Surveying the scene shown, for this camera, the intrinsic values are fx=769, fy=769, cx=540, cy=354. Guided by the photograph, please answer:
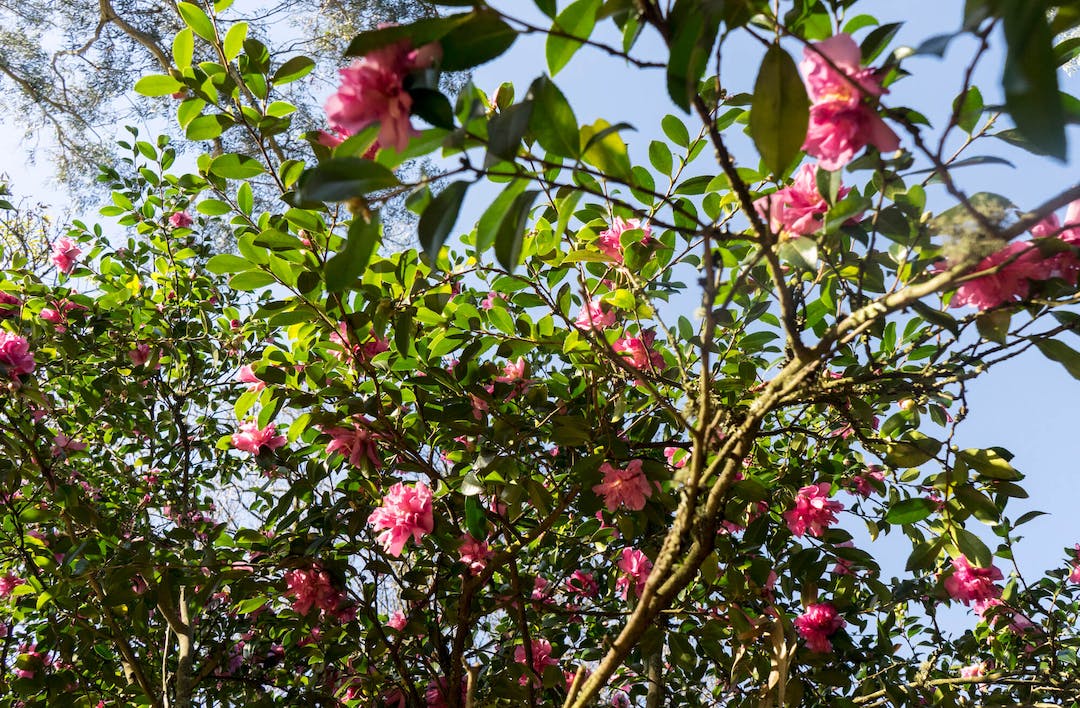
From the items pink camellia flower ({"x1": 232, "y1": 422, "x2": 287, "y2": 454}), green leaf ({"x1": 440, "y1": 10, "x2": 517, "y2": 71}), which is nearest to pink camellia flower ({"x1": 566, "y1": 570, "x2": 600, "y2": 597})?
pink camellia flower ({"x1": 232, "y1": 422, "x2": 287, "y2": 454})

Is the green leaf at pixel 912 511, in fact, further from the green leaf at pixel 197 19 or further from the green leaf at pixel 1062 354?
the green leaf at pixel 197 19

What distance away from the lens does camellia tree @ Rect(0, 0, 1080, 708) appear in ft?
2.19

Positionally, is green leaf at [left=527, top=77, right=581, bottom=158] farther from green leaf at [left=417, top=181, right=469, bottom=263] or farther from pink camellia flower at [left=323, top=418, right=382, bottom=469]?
pink camellia flower at [left=323, top=418, right=382, bottom=469]

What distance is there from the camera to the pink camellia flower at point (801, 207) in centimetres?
90

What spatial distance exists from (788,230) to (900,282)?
17 centimetres

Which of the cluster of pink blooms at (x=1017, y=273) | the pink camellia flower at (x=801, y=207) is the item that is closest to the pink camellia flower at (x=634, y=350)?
the pink camellia flower at (x=801, y=207)

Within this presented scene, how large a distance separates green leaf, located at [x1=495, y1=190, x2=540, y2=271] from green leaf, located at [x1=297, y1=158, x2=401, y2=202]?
108 mm

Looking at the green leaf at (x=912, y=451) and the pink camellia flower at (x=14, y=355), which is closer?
the green leaf at (x=912, y=451)

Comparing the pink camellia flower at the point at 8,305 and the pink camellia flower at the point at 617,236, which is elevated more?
the pink camellia flower at the point at 8,305

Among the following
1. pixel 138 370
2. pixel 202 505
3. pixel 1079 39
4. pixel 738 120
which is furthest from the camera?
pixel 202 505

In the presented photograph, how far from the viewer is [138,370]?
2.35 meters

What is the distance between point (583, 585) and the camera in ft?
7.48

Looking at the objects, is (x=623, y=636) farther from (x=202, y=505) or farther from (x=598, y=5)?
(x=202, y=505)

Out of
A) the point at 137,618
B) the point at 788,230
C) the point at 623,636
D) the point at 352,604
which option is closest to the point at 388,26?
the point at 788,230
